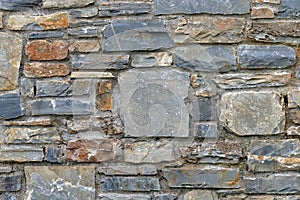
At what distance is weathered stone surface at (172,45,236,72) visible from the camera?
2.21 m

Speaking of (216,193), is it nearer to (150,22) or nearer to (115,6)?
(150,22)

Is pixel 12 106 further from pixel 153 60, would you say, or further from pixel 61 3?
pixel 153 60

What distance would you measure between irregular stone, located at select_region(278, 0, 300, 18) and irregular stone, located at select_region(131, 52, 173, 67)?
57 cm

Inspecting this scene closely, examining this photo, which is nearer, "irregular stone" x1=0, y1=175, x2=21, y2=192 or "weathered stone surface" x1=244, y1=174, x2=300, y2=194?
"weathered stone surface" x1=244, y1=174, x2=300, y2=194

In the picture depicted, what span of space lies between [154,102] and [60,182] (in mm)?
619

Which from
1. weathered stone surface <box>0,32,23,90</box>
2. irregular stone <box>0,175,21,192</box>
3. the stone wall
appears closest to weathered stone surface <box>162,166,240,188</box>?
the stone wall

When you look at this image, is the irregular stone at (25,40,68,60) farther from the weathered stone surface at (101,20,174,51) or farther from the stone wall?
the weathered stone surface at (101,20,174,51)

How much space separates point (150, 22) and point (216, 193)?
0.90 metres

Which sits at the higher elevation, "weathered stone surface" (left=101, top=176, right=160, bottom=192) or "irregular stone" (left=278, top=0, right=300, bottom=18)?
"irregular stone" (left=278, top=0, right=300, bottom=18)

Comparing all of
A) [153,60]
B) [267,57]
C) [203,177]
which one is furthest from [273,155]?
[153,60]

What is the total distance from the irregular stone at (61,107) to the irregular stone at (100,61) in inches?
7.0

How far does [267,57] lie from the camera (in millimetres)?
2188

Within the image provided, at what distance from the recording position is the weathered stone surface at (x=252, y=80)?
7.16ft

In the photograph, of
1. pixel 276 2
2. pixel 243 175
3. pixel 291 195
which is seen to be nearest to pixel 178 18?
pixel 276 2
